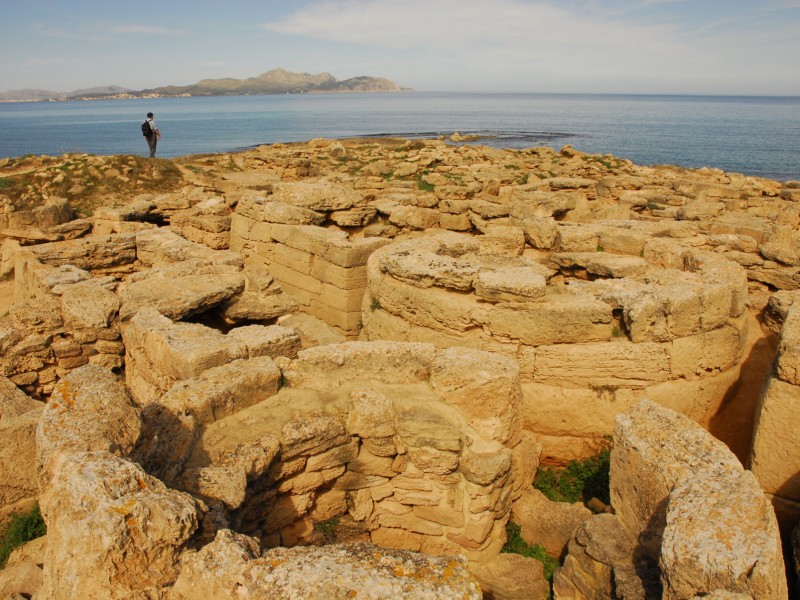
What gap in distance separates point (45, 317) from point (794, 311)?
28.7 ft

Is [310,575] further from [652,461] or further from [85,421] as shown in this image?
[652,461]

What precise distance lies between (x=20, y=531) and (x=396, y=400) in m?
3.44

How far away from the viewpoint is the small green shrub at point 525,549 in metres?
4.98

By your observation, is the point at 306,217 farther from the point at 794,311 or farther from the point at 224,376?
the point at 794,311

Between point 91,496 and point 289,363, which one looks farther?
point 289,363

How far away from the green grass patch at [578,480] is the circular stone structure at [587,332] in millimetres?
191

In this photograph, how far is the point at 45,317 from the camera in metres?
7.39

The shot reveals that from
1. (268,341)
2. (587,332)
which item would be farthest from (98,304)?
(587,332)

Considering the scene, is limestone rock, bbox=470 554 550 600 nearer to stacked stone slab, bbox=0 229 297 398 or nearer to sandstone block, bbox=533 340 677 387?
sandstone block, bbox=533 340 677 387

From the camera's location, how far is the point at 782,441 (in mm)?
4816

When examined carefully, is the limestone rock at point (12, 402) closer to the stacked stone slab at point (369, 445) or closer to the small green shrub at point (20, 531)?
the small green shrub at point (20, 531)

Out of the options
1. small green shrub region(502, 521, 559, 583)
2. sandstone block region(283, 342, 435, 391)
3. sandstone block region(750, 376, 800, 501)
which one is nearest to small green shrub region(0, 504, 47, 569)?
sandstone block region(283, 342, 435, 391)

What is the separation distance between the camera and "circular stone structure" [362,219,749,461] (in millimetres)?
6152

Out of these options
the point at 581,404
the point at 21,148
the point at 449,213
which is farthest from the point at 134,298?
the point at 21,148
